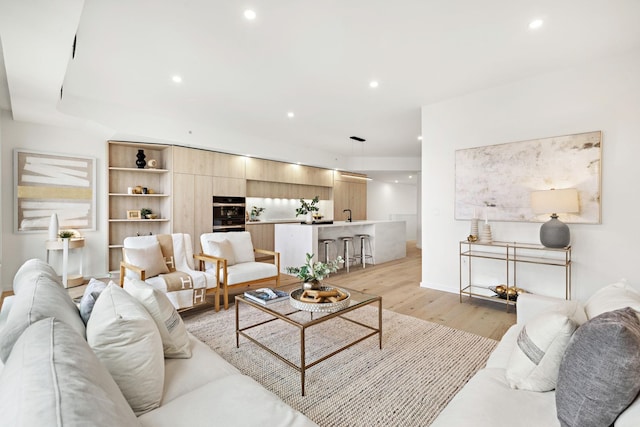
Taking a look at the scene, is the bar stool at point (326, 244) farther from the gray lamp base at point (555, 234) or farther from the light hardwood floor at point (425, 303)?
the gray lamp base at point (555, 234)

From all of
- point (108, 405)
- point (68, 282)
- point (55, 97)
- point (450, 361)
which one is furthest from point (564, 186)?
point (68, 282)

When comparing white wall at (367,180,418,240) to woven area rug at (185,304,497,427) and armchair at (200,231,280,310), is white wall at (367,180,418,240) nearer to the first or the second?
armchair at (200,231,280,310)

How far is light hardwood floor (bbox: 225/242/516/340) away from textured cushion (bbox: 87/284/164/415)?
280cm

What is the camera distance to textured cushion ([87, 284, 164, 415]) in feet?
3.79

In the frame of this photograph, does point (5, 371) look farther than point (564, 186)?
No

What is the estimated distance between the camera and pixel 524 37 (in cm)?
277

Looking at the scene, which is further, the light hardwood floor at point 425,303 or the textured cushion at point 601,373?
the light hardwood floor at point 425,303

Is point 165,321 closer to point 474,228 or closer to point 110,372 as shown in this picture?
point 110,372

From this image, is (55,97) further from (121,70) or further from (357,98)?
(357,98)

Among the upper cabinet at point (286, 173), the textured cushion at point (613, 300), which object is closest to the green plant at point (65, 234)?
the upper cabinet at point (286, 173)

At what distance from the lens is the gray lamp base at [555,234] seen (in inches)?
125

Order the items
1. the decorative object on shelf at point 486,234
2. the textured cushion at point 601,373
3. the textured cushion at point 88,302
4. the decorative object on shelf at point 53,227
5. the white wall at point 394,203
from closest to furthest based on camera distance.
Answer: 1. the textured cushion at point 601,373
2. the textured cushion at point 88,302
3. the decorative object on shelf at point 486,234
4. the decorative object on shelf at point 53,227
5. the white wall at point 394,203

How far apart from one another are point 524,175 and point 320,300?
3078 mm

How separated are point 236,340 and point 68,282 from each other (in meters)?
3.71
